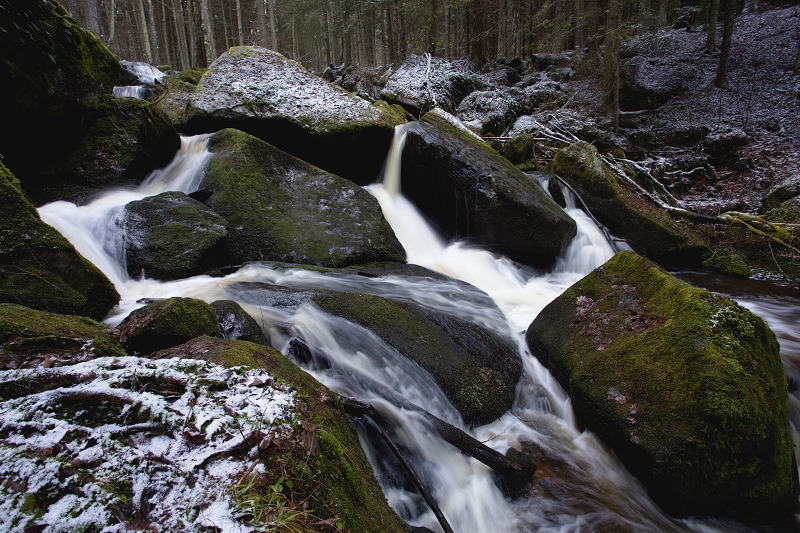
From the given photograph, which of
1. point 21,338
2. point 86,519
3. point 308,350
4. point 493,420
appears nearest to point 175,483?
point 86,519

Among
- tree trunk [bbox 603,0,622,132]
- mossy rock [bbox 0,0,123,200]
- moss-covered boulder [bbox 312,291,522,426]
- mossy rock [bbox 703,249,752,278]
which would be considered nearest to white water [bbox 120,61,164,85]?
mossy rock [bbox 0,0,123,200]

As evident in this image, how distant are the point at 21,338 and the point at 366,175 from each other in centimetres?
800

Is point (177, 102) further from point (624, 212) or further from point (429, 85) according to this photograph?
point (624, 212)

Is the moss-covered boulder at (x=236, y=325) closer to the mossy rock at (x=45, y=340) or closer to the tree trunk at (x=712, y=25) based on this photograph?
the mossy rock at (x=45, y=340)

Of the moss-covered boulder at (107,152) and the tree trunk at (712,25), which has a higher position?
the tree trunk at (712,25)

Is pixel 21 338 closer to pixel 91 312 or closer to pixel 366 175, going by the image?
pixel 91 312

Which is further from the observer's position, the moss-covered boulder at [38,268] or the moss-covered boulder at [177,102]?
the moss-covered boulder at [177,102]

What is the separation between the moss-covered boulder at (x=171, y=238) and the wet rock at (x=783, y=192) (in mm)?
11597

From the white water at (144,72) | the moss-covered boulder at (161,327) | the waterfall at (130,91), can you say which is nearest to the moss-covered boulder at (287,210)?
the moss-covered boulder at (161,327)

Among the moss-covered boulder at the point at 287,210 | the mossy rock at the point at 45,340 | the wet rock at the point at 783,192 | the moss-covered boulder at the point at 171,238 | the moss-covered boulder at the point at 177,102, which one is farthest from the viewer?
the wet rock at the point at 783,192

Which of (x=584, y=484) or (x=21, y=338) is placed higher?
(x=21, y=338)

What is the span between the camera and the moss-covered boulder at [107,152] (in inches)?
238

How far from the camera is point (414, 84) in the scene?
15.7m

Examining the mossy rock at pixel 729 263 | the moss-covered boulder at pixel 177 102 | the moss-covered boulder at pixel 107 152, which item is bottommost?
the mossy rock at pixel 729 263
